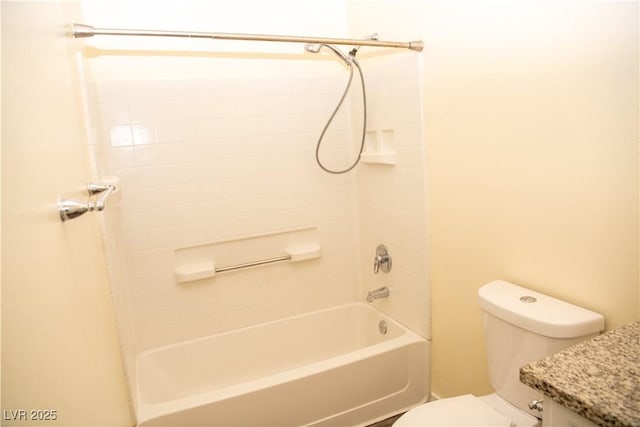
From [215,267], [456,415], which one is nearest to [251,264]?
[215,267]

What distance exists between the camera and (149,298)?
2146mm

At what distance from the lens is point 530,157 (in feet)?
4.54

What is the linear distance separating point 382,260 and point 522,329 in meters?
1.01

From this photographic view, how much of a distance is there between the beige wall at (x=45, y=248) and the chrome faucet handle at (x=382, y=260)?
4.64ft

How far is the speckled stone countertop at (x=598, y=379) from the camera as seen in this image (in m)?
0.71

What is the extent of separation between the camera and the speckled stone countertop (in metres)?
0.71

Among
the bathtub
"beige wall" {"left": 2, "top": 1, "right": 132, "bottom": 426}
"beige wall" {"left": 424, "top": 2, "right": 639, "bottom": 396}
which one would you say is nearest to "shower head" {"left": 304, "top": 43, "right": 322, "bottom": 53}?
"beige wall" {"left": 424, "top": 2, "right": 639, "bottom": 396}

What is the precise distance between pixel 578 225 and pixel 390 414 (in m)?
1.31

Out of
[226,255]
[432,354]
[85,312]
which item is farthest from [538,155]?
[226,255]

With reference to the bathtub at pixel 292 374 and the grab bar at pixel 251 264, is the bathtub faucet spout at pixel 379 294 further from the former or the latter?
the grab bar at pixel 251 264

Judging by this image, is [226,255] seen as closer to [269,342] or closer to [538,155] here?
[269,342]

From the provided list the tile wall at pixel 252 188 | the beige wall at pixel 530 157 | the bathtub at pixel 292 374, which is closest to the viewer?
Result: the beige wall at pixel 530 157

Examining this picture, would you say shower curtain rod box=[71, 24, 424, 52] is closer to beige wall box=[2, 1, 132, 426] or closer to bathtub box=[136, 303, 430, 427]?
beige wall box=[2, 1, 132, 426]

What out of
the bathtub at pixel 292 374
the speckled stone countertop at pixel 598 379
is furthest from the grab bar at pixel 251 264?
the speckled stone countertop at pixel 598 379
